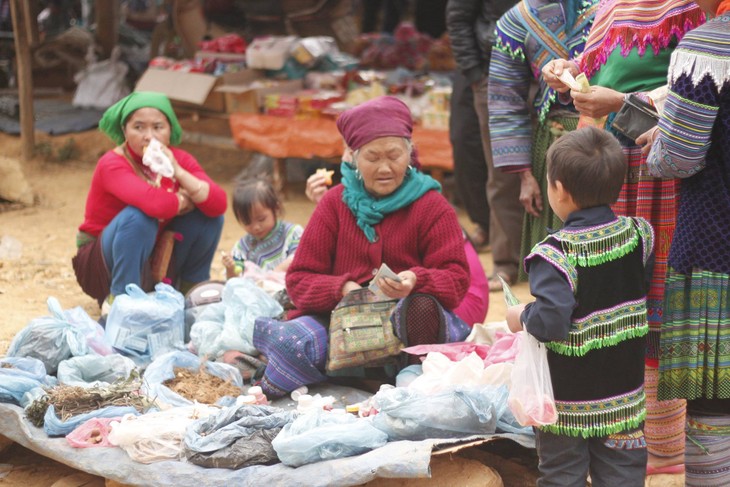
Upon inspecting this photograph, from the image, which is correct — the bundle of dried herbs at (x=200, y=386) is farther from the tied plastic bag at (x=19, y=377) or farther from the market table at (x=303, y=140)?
the market table at (x=303, y=140)

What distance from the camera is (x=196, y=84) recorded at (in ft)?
27.6

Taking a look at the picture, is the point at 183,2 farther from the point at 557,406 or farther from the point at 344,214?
the point at 557,406

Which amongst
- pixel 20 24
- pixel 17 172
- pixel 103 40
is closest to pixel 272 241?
pixel 17 172

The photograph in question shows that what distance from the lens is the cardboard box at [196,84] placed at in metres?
8.36

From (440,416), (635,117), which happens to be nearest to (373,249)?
(440,416)

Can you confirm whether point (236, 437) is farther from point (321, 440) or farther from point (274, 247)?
point (274, 247)

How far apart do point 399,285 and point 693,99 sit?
137 cm

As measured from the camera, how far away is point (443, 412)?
338 cm

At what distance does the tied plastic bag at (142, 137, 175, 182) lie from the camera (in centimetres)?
488

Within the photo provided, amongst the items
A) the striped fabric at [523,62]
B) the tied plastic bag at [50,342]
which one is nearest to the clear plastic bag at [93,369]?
the tied plastic bag at [50,342]

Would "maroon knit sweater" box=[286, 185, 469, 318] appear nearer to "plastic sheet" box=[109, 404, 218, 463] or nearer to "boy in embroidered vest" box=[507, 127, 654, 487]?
"plastic sheet" box=[109, 404, 218, 463]

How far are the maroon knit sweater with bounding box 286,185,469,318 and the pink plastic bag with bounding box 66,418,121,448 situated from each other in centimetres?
96

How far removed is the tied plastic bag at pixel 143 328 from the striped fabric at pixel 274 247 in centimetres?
59

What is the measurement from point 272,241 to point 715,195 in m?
2.65
